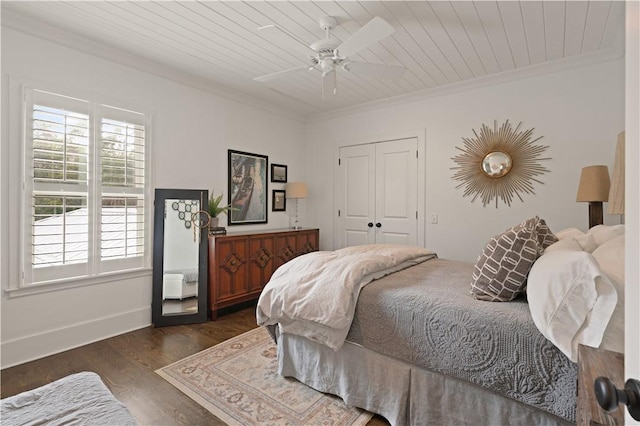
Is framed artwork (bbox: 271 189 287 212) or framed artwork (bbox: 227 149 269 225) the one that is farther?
framed artwork (bbox: 271 189 287 212)

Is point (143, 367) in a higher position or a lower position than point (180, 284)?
lower

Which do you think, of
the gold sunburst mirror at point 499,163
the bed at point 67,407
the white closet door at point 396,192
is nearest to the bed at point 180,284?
the bed at point 67,407

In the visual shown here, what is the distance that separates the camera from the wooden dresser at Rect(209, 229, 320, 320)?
356 cm

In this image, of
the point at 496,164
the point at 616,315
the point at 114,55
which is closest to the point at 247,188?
the point at 114,55

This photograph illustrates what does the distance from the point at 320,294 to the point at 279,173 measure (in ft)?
10.3

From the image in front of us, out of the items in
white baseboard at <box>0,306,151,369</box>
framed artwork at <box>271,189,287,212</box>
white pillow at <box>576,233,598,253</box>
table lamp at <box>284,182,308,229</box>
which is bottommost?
white baseboard at <box>0,306,151,369</box>

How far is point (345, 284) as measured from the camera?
1.95 m

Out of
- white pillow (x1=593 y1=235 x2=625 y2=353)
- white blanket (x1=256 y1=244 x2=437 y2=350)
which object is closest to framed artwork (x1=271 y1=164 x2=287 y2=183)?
white blanket (x1=256 y1=244 x2=437 y2=350)

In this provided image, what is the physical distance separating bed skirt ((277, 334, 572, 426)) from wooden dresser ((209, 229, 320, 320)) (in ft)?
5.09

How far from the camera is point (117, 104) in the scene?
3.07 m

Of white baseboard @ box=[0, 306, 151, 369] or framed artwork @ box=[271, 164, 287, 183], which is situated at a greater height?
framed artwork @ box=[271, 164, 287, 183]

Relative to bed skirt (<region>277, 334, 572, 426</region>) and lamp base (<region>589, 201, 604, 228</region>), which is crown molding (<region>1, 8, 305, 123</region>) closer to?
bed skirt (<region>277, 334, 572, 426</region>)

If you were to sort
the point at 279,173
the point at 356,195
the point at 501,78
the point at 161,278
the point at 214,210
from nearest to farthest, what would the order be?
the point at 161,278
the point at 501,78
the point at 214,210
the point at 356,195
the point at 279,173

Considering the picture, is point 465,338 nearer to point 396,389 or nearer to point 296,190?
point 396,389
